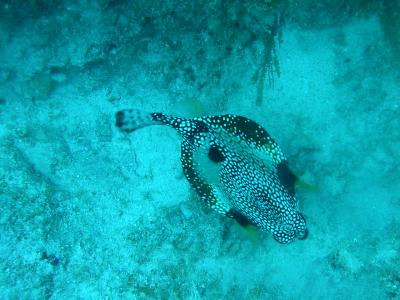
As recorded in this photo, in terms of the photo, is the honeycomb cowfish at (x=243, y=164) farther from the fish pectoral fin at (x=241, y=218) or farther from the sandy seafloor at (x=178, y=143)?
the sandy seafloor at (x=178, y=143)

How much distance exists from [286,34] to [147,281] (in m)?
3.60

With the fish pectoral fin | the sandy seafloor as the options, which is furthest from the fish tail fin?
the fish pectoral fin

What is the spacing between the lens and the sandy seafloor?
12.8ft

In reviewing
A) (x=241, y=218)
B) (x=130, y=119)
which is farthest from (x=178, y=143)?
(x=241, y=218)

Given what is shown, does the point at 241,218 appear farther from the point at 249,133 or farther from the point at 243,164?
the point at 249,133

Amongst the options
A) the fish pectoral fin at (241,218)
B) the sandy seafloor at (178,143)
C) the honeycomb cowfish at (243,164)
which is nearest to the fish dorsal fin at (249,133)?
the honeycomb cowfish at (243,164)

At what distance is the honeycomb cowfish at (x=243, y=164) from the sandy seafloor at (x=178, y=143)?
21.3 inches

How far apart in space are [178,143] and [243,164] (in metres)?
1.15

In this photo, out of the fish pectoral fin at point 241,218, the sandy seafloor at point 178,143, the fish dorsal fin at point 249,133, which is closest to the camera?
the sandy seafloor at point 178,143

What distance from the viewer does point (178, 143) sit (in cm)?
479

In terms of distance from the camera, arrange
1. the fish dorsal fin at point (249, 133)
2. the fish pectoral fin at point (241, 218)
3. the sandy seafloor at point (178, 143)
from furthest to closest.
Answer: the fish pectoral fin at point (241, 218), the fish dorsal fin at point (249, 133), the sandy seafloor at point (178, 143)

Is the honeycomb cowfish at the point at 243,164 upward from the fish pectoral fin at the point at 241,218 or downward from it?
upward

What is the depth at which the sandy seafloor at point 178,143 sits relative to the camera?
12.8ft

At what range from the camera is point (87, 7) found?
387 cm
